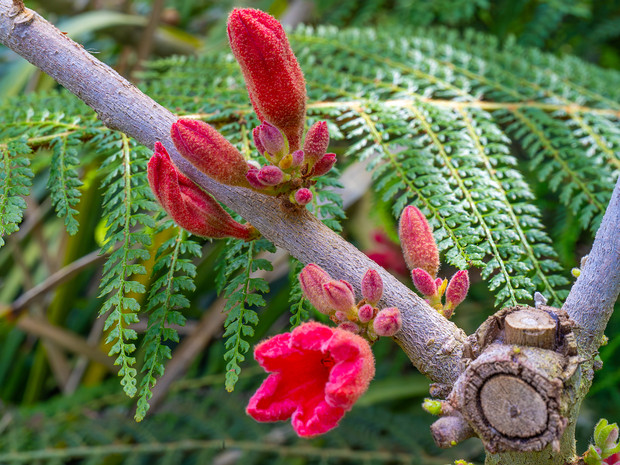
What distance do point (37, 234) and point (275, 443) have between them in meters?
1.31

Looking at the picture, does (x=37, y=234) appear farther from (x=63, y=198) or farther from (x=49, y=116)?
(x=63, y=198)

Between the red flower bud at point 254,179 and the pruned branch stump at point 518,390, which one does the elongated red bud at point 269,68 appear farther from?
the pruned branch stump at point 518,390

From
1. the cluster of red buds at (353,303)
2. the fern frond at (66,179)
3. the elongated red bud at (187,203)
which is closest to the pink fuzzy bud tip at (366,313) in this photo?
the cluster of red buds at (353,303)

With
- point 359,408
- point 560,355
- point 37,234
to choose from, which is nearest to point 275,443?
point 359,408

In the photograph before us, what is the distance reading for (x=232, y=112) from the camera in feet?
4.05

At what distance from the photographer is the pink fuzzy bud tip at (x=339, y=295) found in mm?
638

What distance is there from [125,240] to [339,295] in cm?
40

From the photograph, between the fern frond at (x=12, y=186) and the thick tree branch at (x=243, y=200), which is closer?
the thick tree branch at (x=243, y=200)

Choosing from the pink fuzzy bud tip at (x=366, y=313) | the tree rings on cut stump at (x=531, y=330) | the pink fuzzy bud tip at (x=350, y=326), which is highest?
the tree rings on cut stump at (x=531, y=330)

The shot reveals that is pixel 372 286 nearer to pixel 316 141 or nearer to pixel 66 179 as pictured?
pixel 316 141

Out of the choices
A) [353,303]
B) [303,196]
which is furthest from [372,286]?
[303,196]

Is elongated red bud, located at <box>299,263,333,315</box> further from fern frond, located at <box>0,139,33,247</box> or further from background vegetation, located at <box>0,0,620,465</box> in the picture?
fern frond, located at <box>0,139,33,247</box>

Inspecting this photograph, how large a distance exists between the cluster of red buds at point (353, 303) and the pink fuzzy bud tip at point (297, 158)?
0.42 feet

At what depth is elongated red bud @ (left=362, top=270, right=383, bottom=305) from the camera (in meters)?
0.65
